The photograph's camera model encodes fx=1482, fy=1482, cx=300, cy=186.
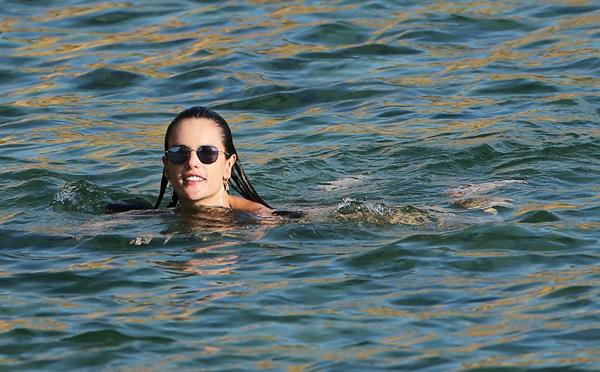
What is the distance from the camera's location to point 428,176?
10.7 meters

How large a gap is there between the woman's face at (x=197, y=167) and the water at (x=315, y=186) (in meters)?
0.24

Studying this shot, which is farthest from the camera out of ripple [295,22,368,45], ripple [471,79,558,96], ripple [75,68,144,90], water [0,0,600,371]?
ripple [295,22,368,45]

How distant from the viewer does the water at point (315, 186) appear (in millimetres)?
6938

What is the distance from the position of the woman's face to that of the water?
0.24 m

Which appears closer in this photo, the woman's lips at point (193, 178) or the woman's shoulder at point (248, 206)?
the woman's lips at point (193, 178)

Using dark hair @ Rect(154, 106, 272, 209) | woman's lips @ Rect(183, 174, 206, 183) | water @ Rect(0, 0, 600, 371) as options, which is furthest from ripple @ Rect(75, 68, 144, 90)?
woman's lips @ Rect(183, 174, 206, 183)

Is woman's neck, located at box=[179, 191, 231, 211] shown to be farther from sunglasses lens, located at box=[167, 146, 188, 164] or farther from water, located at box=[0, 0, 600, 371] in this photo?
sunglasses lens, located at box=[167, 146, 188, 164]

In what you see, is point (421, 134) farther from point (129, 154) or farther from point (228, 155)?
point (228, 155)

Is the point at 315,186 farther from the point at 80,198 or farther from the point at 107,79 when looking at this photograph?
the point at 107,79

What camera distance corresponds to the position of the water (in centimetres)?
694

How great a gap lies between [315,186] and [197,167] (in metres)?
1.98

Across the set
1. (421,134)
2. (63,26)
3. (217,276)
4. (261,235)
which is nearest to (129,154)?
(421,134)

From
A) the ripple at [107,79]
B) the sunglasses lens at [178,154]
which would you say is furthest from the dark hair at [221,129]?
the ripple at [107,79]

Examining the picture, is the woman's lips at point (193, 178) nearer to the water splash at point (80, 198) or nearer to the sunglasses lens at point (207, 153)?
the sunglasses lens at point (207, 153)
